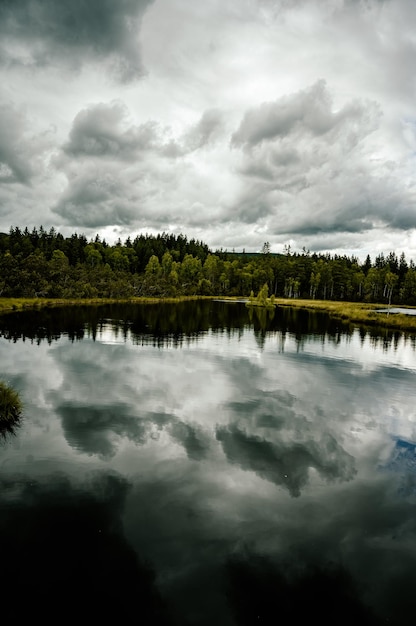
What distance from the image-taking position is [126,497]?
15.1m

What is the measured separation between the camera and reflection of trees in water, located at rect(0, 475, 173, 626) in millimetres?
9891

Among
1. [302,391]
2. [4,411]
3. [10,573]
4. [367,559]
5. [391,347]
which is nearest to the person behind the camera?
[10,573]

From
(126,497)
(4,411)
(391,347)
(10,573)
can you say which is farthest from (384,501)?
(391,347)

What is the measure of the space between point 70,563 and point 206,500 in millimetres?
5557

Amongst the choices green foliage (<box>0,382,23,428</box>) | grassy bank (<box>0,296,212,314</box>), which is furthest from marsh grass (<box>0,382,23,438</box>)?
grassy bank (<box>0,296,212,314</box>)

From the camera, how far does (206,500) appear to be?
601 inches

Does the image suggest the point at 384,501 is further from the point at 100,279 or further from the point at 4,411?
the point at 100,279

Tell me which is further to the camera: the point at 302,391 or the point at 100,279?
the point at 100,279

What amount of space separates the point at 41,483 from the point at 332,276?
643ft

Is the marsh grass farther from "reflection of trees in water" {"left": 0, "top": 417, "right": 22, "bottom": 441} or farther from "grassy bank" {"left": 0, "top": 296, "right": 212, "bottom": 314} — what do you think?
"grassy bank" {"left": 0, "top": 296, "right": 212, "bottom": 314}

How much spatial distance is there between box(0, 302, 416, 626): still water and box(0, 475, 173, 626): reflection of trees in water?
0.05 metres

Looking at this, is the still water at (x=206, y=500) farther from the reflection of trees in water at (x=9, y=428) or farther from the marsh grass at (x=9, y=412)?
the marsh grass at (x=9, y=412)

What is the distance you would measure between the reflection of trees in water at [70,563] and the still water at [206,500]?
49 mm

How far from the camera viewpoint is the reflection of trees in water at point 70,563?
9.89 meters
